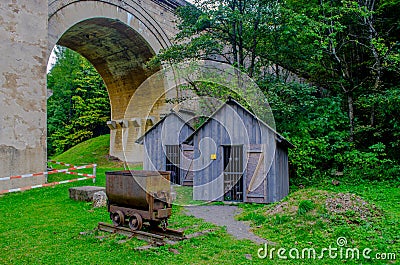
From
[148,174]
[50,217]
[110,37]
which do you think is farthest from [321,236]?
[110,37]

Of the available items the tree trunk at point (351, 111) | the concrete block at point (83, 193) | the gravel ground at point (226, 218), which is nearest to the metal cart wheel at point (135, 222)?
the gravel ground at point (226, 218)

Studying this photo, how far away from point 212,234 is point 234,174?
11.3 feet

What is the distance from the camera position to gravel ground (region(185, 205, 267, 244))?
580 centimetres

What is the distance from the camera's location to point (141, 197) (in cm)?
548

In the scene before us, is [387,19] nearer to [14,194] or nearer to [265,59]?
[265,59]

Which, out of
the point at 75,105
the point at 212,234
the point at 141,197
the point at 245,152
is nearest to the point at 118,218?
the point at 141,197

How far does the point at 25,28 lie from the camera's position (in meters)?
10.5

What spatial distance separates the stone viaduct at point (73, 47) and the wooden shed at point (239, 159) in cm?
542

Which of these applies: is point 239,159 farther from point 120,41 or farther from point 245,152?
point 120,41

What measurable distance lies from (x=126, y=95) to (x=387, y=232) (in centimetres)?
1739

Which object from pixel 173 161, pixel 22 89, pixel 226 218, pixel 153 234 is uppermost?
pixel 22 89

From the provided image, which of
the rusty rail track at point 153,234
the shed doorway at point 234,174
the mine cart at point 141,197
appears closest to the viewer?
the rusty rail track at point 153,234

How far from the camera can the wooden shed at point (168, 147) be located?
39.2 ft

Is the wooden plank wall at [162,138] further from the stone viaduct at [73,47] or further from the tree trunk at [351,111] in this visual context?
the tree trunk at [351,111]
